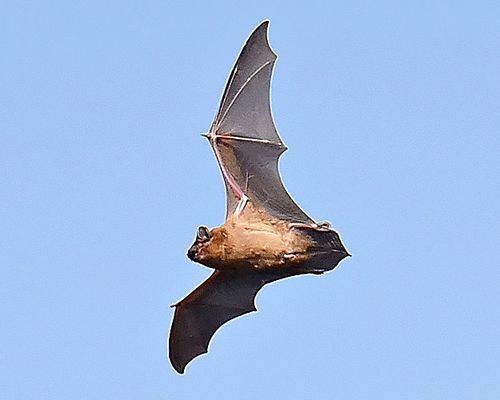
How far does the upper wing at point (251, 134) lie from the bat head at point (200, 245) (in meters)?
0.97

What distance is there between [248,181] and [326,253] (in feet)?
5.61

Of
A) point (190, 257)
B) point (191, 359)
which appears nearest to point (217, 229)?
point (190, 257)

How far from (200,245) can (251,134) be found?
89.3 inches

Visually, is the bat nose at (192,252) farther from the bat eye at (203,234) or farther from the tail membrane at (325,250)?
the tail membrane at (325,250)

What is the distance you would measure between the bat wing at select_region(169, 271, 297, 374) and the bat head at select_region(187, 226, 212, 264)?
164cm

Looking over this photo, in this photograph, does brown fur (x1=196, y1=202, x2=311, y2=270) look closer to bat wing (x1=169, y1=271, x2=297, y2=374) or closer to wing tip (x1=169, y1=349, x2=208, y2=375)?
bat wing (x1=169, y1=271, x2=297, y2=374)

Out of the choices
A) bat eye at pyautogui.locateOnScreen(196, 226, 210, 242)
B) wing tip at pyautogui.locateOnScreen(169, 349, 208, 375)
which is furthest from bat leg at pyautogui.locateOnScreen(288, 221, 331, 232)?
wing tip at pyautogui.locateOnScreen(169, 349, 208, 375)

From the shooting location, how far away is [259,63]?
667 inches

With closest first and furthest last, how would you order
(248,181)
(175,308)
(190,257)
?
(190,257), (248,181), (175,308)

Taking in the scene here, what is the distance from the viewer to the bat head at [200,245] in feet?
50.9

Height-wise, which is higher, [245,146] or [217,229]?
[245,146]

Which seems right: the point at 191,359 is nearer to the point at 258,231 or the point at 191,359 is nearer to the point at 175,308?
the point at 175,308

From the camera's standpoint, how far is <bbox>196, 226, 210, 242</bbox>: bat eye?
15492 millimetres

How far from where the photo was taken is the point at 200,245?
1552 centimetres
